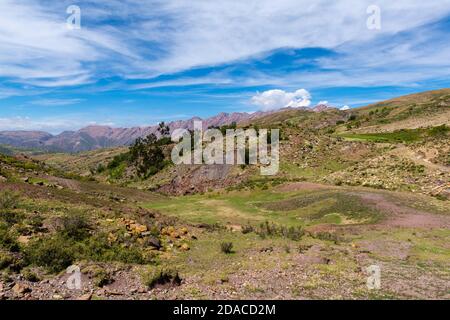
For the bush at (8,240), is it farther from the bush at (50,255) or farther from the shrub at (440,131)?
the shrub at (440,131)

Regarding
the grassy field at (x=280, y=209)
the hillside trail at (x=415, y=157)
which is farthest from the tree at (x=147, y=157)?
the hillside trail at (x=415, y=157)

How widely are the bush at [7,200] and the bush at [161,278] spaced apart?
12108 millimetres

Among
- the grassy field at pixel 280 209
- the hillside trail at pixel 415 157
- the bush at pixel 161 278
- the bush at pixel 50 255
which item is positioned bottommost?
the grassy field at pixel 280 209

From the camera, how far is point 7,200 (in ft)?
70.5

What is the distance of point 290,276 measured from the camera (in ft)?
47.5

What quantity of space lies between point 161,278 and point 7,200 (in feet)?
45.6

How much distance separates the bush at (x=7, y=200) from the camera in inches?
816

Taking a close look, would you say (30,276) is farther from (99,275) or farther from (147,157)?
(147,157)

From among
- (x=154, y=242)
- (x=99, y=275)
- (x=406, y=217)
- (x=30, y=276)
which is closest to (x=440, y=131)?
(x=406, y=217)

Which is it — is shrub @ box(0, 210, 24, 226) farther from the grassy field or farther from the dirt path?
the dirt path

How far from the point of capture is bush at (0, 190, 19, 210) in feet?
68.0
